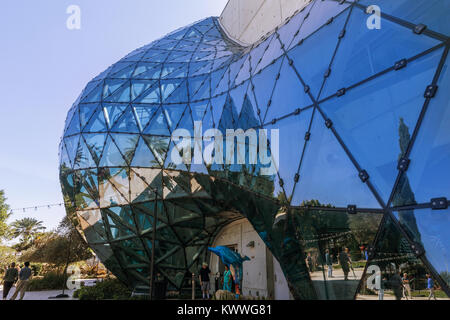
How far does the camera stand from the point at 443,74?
15.2ft

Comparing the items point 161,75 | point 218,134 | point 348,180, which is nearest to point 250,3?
point 161,75

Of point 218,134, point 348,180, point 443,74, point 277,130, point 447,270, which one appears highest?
point 218,134

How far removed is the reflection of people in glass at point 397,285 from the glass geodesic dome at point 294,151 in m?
0.13

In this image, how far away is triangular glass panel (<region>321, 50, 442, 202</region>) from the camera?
4.97m

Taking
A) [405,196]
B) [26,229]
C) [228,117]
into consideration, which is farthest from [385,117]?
[26,229]

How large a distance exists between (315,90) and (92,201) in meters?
14.7

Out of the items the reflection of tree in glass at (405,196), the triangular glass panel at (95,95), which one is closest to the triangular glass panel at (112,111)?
the triangular glass panel at (95,95)

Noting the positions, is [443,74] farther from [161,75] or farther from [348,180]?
[161,75]

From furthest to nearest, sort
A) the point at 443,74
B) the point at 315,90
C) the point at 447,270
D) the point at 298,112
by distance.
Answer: the point at 298,112 < the point at 315,90 < the point at 443,74 < the point at 447,270

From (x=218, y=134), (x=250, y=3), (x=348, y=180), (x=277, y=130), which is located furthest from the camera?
(x=250, y=3)

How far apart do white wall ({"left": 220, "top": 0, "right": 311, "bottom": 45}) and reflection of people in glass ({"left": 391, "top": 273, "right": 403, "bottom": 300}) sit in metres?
14.5

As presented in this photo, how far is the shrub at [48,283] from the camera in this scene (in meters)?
24.2

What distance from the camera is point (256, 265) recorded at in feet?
47.1

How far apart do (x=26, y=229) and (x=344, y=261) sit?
58474mm
